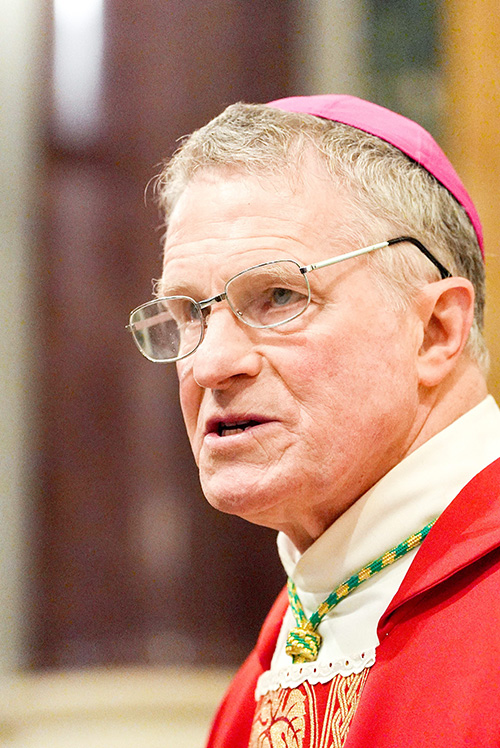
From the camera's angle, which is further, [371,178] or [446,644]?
[371,178]

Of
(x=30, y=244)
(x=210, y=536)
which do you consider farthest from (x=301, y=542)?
(x=30, y=244)

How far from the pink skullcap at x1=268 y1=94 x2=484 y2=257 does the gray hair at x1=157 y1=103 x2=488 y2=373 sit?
21 mm

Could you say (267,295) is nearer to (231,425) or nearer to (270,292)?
(270,292)

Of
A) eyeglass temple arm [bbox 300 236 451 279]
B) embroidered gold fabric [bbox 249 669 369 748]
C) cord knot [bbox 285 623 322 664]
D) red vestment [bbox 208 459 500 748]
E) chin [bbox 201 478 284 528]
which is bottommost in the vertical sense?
embroidered gold fabric [bbox 249 669 369 748]

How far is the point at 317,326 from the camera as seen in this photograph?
1806mm

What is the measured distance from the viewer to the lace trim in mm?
1721

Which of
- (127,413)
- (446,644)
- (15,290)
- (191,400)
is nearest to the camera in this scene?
(446,644)

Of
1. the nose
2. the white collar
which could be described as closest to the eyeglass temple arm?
the nose

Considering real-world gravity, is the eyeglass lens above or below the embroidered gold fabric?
above

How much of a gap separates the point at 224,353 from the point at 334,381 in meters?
0.24

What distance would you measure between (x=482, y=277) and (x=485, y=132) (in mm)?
2047

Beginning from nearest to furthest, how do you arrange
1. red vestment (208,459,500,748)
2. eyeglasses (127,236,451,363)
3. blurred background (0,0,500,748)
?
red vestment (208,459,500,748) < eyeglasses (127,236,451,363) < blurred background (0,0,500,748)

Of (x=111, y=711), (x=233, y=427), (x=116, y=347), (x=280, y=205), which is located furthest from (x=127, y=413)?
(x=280, y=205)

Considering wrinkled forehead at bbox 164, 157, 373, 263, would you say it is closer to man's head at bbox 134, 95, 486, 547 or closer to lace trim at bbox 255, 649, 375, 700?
man's head at bbox 134, 95, 486, 547
